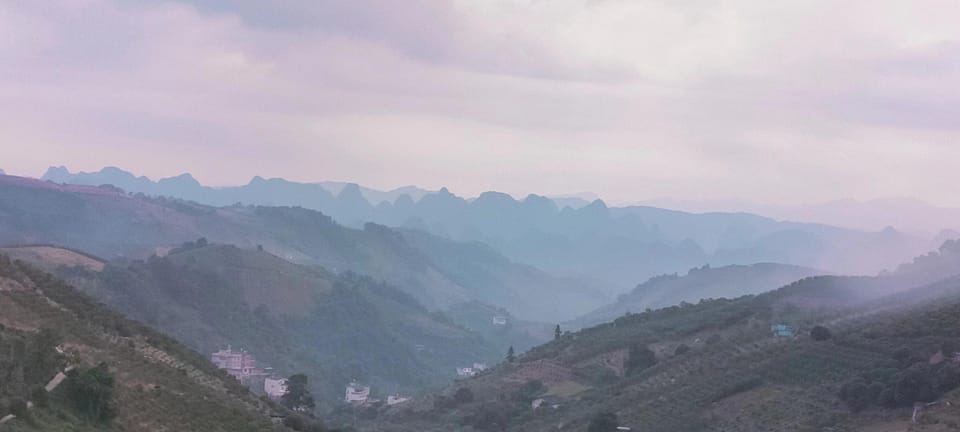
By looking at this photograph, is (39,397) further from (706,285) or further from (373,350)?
(706,285)

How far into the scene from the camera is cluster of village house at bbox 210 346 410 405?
65.7 meters

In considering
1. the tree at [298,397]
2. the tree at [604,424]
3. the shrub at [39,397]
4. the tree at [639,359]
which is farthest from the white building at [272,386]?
the shrub at [39,397]

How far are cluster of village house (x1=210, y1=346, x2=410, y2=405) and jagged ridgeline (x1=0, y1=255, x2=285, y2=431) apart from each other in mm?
35803

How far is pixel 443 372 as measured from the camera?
9881 cm

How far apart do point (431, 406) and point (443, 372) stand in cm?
4353

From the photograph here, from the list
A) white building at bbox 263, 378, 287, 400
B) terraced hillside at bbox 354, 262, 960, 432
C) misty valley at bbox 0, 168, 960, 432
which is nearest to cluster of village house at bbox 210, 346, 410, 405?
white building at bbox 263, 378, 287, 400

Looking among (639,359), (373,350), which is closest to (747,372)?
(639,359)

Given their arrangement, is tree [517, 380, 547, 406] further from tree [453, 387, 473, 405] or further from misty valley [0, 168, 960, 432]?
tree [453, 387, 473, 405]

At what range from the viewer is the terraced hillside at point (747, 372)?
3106cm

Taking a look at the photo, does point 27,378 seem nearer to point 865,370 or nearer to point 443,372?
point 865,370

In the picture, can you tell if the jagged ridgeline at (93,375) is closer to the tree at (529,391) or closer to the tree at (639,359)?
the tree at (529,391)

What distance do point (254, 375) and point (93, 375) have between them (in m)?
52.5

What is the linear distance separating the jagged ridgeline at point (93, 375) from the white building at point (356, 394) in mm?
44474

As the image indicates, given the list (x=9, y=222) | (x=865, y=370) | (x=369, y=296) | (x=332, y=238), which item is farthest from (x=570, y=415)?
(x=332, y=238)
